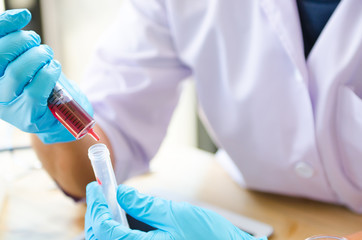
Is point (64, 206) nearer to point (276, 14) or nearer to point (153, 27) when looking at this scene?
point (153, 27)

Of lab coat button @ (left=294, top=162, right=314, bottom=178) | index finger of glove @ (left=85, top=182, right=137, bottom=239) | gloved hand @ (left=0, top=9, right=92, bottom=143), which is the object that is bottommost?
lab coat button @ (left=294, top=162, right=314, bottom=178)

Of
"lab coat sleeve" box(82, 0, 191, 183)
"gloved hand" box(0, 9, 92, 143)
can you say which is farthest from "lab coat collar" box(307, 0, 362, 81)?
"gloved hand" box(0, 9, 92, 143)

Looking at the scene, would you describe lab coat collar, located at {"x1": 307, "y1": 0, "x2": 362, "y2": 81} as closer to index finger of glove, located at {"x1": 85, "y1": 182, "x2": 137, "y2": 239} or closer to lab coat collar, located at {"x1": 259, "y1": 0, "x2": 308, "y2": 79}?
lab coat collar, located at {"x1": 259, "y1": 0, "x2": 308, "y2": 79}

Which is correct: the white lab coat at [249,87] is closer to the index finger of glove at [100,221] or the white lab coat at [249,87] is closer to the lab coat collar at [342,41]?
the lab coat collar at [342,41]

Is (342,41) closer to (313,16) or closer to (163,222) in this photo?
(313,16)

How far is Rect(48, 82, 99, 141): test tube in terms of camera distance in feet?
2.03

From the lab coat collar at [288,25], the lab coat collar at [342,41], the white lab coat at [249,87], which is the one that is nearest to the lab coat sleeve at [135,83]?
the white lab coat at [249,87]

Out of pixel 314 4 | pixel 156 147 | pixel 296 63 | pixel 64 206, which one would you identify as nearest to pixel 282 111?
pixel 296 63

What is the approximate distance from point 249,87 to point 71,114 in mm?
423

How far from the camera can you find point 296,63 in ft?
2.72

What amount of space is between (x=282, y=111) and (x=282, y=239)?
10.0 inches

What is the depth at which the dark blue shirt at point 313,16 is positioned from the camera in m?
0.84

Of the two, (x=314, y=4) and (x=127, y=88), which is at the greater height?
(x=314, y=4)

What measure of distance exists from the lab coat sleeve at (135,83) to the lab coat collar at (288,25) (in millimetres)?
269
